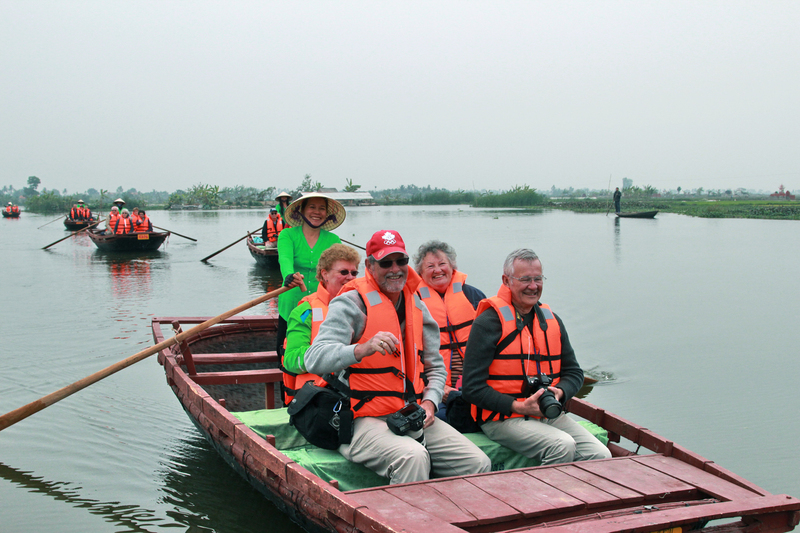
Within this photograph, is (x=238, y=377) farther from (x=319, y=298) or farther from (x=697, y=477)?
(x=697, y=477)

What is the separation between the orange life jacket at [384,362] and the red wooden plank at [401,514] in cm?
50

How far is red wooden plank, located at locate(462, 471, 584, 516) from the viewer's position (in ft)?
8.98

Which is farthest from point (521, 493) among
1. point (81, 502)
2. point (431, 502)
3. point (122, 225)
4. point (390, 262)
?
point (122, 225)

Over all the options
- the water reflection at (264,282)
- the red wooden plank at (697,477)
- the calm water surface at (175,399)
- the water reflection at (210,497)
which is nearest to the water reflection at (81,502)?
the calm water surface at (175,399)

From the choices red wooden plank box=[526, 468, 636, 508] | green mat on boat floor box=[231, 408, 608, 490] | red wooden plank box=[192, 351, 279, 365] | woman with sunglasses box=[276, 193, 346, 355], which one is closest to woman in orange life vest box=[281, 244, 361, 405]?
green mat on boat floor box=[231, 408, 608, 490]

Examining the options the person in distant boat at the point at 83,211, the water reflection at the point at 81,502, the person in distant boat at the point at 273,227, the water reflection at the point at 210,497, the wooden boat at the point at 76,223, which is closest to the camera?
the water reflection at the point at 210,497

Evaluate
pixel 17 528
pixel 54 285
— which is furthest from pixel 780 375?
pixel 54 285

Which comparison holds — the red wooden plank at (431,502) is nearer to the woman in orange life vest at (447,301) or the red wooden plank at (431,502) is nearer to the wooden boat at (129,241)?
the woman in orange life vest at (447,301)

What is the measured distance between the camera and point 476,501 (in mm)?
2779

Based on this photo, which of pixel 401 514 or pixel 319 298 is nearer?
pixel 401 514

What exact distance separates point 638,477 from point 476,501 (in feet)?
3.10

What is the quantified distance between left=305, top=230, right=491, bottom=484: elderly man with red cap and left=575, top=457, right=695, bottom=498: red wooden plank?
0.60m

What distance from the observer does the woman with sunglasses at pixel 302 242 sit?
5.19 meters

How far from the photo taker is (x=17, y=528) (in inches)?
165
